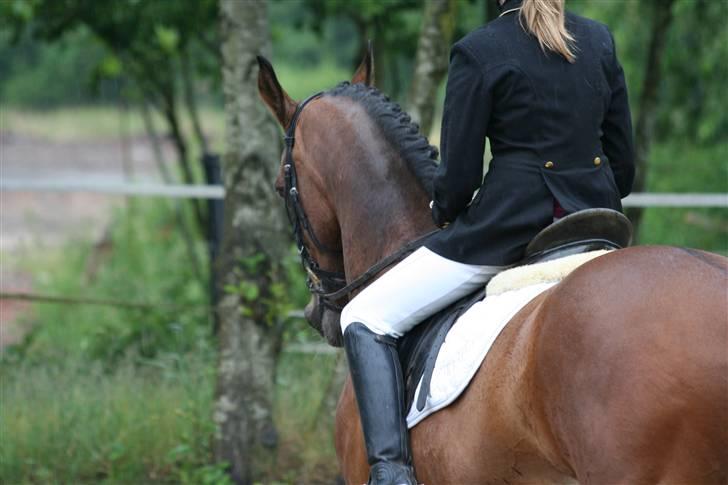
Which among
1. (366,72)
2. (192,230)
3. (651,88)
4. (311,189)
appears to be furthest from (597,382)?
(192,230)

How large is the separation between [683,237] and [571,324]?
358 inches

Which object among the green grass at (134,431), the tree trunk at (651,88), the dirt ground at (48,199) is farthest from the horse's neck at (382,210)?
the tree trunk at (651,88)

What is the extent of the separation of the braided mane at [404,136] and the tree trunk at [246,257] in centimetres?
196

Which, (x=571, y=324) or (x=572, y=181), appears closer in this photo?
(x=571, y=324)

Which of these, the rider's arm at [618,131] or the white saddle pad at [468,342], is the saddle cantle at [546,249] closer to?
the white saddle pad at [468,342]

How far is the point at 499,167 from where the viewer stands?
349 cm

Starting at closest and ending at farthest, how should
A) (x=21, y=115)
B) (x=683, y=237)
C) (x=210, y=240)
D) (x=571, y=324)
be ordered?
(x=571, y=324), (x=210, y=240), (x=683, y=237), (x=21, y=115)

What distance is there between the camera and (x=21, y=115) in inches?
641

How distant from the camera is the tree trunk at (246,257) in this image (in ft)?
19.5

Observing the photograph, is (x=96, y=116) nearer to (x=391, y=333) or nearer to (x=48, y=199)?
(x=48, y=199)

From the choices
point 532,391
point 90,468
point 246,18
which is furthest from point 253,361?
point 532,391

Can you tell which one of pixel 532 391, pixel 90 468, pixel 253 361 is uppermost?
pixel 532 391

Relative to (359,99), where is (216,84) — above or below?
below

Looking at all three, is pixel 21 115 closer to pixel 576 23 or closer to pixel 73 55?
pixel 73 55
